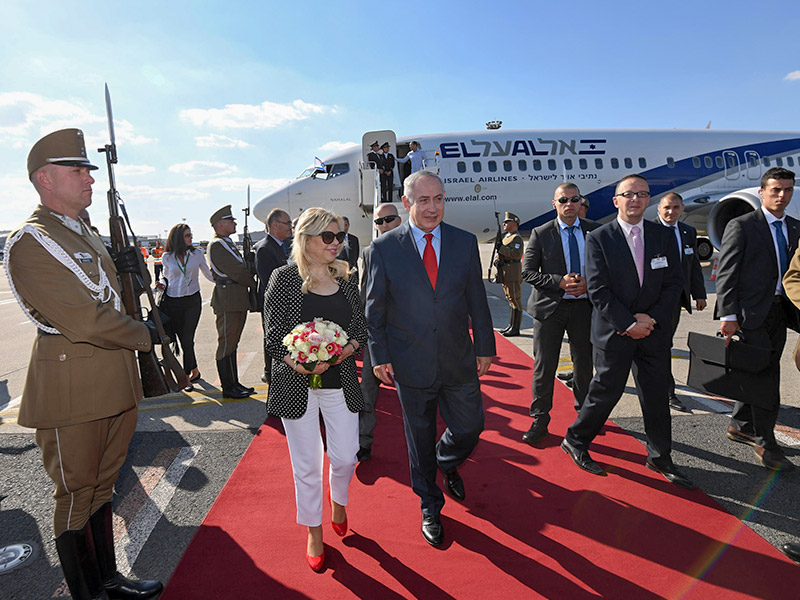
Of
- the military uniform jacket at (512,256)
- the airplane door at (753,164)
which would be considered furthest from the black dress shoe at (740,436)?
the airplane door at (753,164)

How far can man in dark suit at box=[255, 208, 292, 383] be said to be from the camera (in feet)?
15.2

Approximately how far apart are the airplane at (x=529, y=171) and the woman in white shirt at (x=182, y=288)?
22.7 ft

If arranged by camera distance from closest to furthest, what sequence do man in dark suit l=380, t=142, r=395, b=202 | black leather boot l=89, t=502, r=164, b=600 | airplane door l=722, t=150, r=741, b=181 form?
black leather boot l=89, t=502, r=164, b=600 → man in dark suit l=380, t=142, r=395, b=202 → airplane door l=722, t=150, r=741, b=181

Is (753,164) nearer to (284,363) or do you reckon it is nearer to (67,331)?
(284,363)

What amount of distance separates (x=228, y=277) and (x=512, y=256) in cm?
429

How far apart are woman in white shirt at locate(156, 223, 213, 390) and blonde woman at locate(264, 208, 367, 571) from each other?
2.79 m

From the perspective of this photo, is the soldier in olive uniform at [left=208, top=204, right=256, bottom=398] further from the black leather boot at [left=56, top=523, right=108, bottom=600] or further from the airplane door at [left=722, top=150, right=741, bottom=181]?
the airplane door at [left=722, top=150, right=741, bottom=181]

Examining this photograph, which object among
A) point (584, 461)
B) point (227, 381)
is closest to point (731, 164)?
point (584, 461)

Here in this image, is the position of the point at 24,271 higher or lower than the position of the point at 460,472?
higher

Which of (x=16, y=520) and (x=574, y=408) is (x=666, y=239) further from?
(x=16, y=520)

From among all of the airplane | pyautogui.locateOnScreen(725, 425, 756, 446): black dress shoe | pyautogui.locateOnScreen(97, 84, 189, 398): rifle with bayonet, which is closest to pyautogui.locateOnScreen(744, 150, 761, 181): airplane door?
the airplane

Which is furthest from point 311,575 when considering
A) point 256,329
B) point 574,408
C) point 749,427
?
point 256,329

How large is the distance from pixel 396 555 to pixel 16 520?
96.1 inches

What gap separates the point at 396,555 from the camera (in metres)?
2.55
